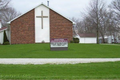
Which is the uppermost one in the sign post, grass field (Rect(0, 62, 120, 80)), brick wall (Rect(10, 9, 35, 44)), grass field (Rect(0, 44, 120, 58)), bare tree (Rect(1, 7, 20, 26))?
bare tree (Rect(1, 7, 20, 26))

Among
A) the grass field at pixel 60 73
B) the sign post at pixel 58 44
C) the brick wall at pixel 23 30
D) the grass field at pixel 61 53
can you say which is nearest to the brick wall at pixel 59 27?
the brick wall at pixel 23 30

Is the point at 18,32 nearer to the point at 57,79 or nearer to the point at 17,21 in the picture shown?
the point at 17,21

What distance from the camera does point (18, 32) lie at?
3161 cm

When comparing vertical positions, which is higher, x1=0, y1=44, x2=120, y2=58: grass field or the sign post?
the sign post

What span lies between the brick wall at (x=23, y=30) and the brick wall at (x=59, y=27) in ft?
10.9

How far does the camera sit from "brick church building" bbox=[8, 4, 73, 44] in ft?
104

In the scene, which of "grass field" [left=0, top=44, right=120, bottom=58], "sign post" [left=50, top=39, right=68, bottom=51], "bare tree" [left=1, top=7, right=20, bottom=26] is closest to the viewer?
"grass field" [left=0, top=44, right=120, bottom=58]

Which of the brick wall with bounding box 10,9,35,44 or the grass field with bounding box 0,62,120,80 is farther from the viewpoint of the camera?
the brick wall with bounding box 10,9,35,44

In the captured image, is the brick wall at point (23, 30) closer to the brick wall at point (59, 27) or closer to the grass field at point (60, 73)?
the brick wall at point (59, 27)

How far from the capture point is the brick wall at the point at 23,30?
Answer: 31.6 meters

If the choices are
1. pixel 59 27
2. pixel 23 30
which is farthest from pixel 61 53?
pixel 23 30

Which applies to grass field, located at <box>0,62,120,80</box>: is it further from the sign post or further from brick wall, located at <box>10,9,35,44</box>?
brick wall, located at <box>10,9,35,44</box>

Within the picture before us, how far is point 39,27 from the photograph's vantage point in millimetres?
31969

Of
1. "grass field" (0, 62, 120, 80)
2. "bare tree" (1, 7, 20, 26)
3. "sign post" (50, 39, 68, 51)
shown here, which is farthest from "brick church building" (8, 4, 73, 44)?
"bare tree" (1, 7, 20, 26)
